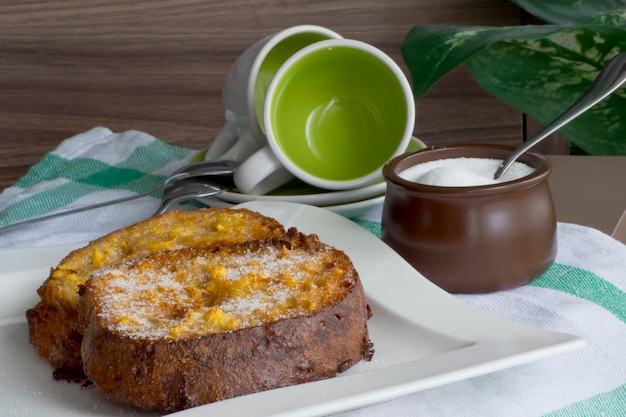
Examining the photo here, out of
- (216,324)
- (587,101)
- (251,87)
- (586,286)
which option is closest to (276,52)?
(251,87)

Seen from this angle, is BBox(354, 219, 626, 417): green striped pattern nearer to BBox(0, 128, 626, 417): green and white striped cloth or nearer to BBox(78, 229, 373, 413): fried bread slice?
BBox(0, 128, 626, 417): green and white striped cloth

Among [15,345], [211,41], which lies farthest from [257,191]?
[211,41]

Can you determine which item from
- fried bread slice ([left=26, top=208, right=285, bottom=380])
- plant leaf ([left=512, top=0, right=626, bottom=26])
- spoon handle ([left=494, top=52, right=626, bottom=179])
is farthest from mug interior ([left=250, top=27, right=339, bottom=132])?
plant leaf ([left=512, top=0, right=626, bottom=26])

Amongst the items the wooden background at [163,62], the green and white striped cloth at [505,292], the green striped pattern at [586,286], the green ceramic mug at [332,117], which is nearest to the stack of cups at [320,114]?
the green ceramic mug at [332,117]

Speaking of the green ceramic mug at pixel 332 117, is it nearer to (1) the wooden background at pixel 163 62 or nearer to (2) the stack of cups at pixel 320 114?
(2) the stack of cups at pixel 320 114

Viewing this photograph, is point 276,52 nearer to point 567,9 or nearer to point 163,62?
point 567,9
